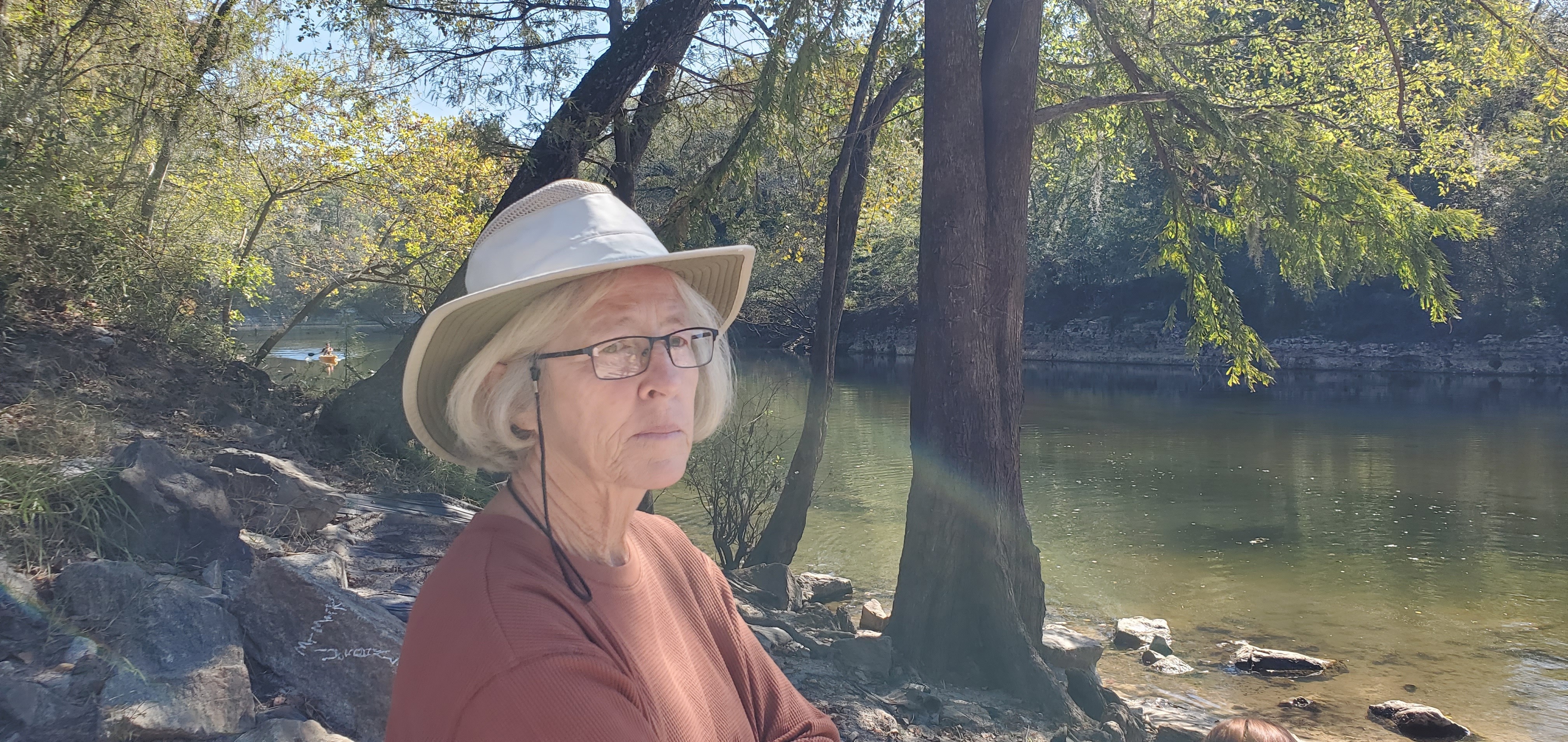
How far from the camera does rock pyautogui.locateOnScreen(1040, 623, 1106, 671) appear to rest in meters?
7.76

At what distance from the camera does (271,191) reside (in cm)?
1352

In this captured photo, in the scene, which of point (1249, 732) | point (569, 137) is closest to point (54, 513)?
point (1249, 732)

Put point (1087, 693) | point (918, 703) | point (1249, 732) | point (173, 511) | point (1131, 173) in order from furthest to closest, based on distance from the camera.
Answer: point (1131, 173), point (1087, 693), point (918, 703), point (173, 511), point (1249, 732)

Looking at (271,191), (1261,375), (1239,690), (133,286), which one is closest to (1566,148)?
(1261,375)

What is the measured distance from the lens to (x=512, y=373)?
5.55 feet

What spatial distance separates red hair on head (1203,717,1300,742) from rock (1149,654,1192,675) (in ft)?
20.9

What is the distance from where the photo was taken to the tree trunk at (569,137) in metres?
8.63

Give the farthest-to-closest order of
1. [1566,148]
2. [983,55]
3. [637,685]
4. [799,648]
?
[1566,148]
[983,55]
[799,648]
[637,685]

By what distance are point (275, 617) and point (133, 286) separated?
5.58 m

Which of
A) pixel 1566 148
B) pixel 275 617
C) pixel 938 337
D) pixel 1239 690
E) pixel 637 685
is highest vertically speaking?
pixel 1566 148

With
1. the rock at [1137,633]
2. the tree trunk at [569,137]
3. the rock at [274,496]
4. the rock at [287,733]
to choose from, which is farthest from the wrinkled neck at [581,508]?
the rock at [1137,633]

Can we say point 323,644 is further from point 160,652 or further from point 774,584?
point 774,584

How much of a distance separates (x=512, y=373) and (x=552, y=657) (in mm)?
583

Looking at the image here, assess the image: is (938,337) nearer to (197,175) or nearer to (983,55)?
(983,55)
